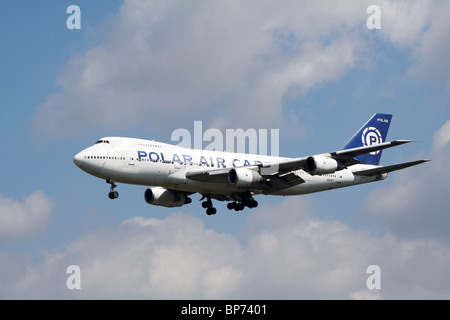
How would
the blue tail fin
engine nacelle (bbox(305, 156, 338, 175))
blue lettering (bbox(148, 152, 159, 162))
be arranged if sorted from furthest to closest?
the blue tail fin, blue lettering (bbox(148, 152, 159, 162)), engine nacelle (bbox(305, 156, 338, 175))

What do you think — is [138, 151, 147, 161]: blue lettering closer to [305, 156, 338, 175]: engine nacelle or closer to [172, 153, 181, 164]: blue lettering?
[172, 153, 181, 164]: blue lettering

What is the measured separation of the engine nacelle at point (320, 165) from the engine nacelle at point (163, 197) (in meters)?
13.4

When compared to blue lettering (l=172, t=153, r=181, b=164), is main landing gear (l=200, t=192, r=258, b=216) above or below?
below

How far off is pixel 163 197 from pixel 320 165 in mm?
15343

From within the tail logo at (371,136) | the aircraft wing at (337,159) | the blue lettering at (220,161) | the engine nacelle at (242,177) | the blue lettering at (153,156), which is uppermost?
the tail logo at (371,136)

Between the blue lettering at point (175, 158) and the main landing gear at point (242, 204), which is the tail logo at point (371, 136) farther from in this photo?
the blue lettering at point (175, 158)

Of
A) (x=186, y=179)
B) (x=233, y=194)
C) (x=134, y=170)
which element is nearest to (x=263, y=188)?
(x=233, y=194)

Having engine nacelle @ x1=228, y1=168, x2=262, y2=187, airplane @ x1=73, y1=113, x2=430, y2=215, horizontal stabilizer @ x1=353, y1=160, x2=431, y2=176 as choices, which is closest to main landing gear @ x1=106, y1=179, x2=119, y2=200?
airplane @ x1=73, y1=113, x2=430, y2=215

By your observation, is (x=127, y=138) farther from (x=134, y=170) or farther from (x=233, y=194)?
(x=233, y=194)

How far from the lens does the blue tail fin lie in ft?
245

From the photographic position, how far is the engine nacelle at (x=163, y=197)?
2768 inches

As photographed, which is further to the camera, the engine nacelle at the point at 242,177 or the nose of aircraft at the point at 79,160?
the engine nacelle at the point at 242,177

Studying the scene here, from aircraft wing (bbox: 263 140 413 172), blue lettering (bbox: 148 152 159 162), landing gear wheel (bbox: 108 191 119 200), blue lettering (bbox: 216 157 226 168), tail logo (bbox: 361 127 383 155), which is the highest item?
tail logo (bbox: 361 127 383 155)

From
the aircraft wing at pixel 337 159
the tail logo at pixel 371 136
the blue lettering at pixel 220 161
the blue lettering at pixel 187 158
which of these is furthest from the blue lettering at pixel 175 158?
the tail logo at pixel 371 136
